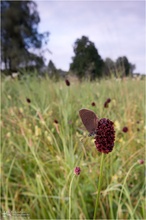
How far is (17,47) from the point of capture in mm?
16359

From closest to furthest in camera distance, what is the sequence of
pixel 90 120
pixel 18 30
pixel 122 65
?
pixel 90 120 → pixel 122 65 → pixel 18 30

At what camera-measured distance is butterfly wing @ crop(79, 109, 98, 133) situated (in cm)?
23

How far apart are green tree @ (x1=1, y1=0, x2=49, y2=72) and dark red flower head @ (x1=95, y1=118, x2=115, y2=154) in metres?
15.2

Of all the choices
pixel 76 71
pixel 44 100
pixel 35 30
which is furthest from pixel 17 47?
pixel 44 100

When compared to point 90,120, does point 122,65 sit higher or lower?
higher

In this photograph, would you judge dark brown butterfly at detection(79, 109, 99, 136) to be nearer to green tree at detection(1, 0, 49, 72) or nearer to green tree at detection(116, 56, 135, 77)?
green tree at detection(116, 56, 135, 77)

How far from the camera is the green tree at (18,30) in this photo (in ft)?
51.7

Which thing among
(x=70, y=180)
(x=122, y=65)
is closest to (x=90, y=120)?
(x=70, y=180)

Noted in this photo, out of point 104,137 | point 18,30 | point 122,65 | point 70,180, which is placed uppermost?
point 18,30

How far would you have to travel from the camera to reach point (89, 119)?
0.23 metres

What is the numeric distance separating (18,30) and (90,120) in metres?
17.6

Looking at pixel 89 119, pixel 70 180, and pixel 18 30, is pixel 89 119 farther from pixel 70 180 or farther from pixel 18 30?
pixel 18 30

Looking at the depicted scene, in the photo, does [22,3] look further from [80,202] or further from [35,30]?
[80,202]

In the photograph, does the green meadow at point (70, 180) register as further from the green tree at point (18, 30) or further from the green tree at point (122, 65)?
the green tree at point (18, 30)
